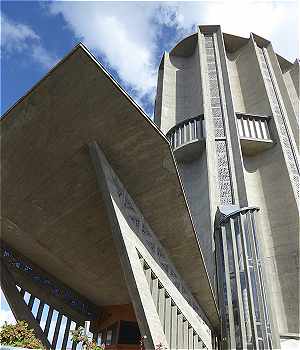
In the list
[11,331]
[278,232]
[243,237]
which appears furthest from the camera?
[278,232]

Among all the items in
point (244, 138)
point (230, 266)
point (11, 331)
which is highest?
point (244, 138)

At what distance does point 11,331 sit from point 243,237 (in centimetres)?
967

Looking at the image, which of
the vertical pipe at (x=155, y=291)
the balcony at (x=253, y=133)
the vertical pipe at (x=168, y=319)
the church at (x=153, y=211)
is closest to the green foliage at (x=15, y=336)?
the church at (x=153, y=211)

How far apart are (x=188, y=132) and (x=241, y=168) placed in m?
4.50

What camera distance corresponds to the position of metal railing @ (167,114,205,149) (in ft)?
66.0

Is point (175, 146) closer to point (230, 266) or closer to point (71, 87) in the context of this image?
point (230, 266)

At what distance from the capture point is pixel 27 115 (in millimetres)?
9266

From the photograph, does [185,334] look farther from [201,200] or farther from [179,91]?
[179,91]

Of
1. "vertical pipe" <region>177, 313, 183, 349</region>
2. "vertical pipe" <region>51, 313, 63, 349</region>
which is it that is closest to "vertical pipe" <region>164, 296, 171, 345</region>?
"vertical pipe" <region>177, 313, 183, 349</region>

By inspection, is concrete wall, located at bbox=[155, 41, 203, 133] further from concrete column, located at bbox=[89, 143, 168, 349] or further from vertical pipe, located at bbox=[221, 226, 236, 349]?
concrete column, located at bbox=[89, 143, 168, 349]

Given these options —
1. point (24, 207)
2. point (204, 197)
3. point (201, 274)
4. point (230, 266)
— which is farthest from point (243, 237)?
point (24, 207)

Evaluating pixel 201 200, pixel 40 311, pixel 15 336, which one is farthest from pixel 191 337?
pixel 40 311

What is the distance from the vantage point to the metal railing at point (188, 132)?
20109 mm

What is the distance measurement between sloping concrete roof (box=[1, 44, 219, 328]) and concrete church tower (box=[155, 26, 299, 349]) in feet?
6.48
